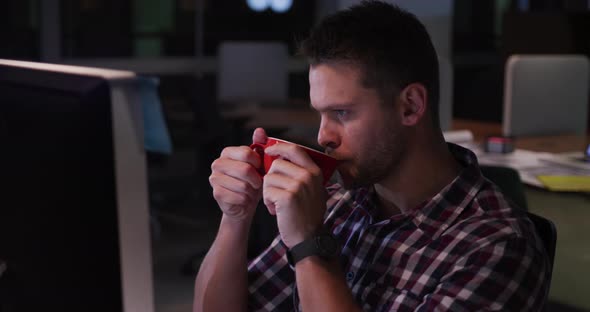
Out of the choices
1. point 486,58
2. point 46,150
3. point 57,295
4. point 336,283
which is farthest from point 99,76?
point 486,58

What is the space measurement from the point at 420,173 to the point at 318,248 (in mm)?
231

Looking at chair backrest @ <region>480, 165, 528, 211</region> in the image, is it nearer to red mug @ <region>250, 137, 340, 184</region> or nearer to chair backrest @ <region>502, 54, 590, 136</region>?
red mug @ <region>250, 137, 340, 184</region>

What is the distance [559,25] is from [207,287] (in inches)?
153

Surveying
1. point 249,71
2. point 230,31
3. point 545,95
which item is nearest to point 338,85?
point 545,95

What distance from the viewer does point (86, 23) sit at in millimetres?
5625

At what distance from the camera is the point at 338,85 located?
4.14 ft

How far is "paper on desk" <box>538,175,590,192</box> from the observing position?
7.14 feet

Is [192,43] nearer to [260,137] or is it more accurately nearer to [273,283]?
[273,283]

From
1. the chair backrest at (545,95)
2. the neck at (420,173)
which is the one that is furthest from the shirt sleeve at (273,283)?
the chair backrest at (545,95)

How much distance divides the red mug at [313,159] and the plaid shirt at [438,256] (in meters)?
0.14

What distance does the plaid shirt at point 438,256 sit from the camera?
1105 mm

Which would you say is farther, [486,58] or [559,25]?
[486,58]

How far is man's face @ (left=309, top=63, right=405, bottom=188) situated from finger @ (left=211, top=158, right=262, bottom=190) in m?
0.12

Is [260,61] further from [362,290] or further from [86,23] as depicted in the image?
[362,290]
